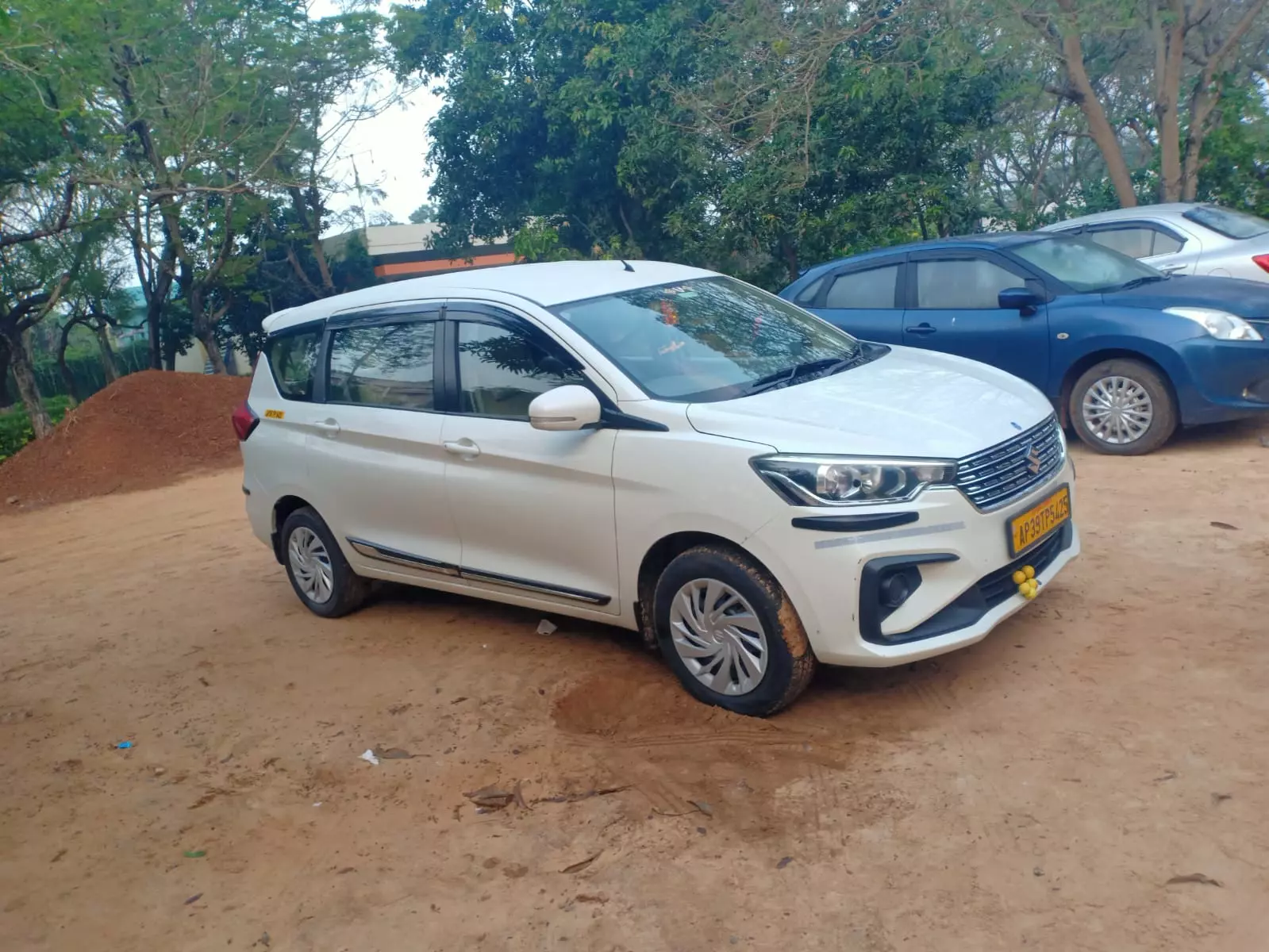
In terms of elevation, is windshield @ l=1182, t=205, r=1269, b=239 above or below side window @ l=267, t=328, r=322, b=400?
above

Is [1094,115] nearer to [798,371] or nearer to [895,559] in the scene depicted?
[798,371]

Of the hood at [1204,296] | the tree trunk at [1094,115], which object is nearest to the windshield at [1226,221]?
the hood at [1204,296]

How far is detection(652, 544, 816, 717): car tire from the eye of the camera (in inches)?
169

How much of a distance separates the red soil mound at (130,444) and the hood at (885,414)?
35.4ft

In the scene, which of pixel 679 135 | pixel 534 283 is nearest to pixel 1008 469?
pixel 534 283

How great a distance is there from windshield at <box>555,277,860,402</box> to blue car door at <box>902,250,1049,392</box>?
2757 millimetres

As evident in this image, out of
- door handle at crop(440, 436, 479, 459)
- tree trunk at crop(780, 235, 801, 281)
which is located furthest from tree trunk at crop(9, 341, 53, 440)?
door handle at crop(440, 436, 479, 459)

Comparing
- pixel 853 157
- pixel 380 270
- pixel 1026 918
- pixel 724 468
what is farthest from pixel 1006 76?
pixel 380 270

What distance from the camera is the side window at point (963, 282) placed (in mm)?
8359

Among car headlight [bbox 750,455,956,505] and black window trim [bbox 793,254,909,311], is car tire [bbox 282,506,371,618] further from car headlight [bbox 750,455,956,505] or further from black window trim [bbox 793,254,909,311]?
black window trim [bbox 793,254,909,311]

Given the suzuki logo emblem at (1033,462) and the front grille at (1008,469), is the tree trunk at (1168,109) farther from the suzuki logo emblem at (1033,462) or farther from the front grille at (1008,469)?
the suzuki logo emblem at (1033,462)

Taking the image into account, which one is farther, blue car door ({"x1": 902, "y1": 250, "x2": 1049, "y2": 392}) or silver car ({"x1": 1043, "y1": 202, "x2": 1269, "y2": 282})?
silver car ({"x1": 1043, "y1": 202, "x2": 1269, "y2": 282})

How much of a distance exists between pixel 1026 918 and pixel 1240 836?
2.51 ft

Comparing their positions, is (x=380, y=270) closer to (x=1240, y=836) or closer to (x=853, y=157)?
(x=853, y=157)
